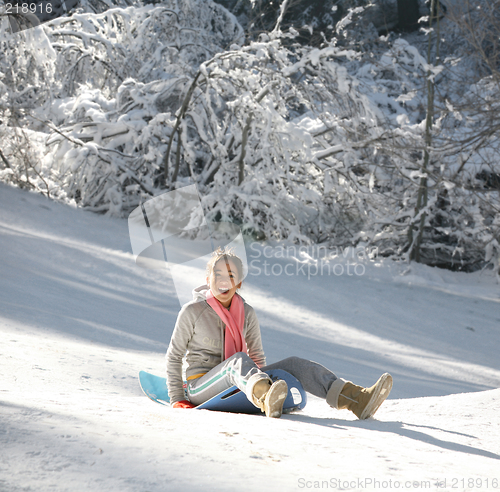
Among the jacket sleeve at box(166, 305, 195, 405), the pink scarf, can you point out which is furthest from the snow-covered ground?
the pink scarf

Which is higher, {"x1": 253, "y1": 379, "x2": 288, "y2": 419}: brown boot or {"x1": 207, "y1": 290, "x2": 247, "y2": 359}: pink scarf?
{"x1": 207, "y1": 290, "x2": 247, "y2": 359}: pink scarf

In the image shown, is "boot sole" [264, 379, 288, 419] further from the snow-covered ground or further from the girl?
the girl

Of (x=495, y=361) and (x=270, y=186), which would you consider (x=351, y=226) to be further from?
(x=495, y=361)

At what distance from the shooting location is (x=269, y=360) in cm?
371

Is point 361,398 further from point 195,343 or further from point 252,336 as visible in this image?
point 195,343

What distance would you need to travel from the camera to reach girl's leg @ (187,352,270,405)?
2018 mm

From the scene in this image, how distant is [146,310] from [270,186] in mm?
3311

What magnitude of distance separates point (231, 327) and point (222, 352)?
13 cm

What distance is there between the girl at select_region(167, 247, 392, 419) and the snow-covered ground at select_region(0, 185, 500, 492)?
0.12 metres

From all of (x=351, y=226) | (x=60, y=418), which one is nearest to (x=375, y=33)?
(x=351, y=226)

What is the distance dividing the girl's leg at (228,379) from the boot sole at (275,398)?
57mm

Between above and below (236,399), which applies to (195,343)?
above

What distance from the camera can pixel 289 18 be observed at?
10.9 meters

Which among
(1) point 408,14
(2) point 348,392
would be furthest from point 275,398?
(1) point 408,14
